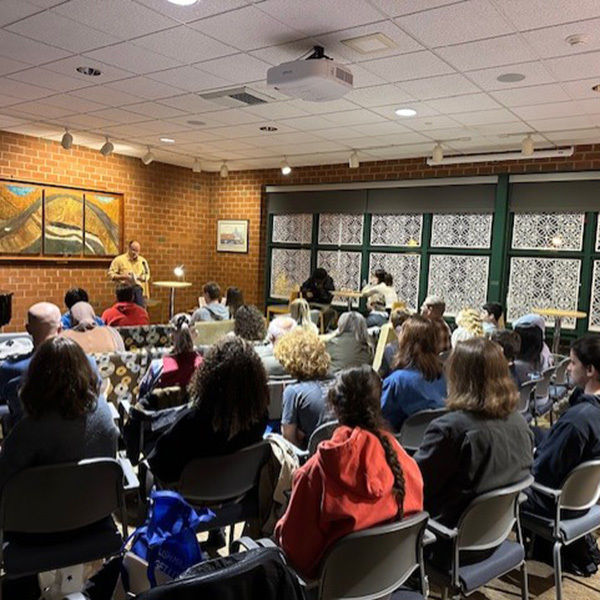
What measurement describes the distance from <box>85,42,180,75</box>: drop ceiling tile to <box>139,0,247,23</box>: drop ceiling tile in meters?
0.69

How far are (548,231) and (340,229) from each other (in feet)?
10.2

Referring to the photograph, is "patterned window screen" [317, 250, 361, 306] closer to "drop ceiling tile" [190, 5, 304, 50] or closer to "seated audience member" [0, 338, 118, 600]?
"drop ceiling tile" [190, 5, 304, 50]

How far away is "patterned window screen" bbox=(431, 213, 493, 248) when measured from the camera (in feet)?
24.6

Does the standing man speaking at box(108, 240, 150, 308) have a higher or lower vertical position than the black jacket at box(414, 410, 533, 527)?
higher

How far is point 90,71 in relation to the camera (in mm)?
4543

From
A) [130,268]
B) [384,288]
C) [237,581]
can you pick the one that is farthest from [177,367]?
[130,268]

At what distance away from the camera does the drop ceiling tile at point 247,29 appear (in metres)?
3.30

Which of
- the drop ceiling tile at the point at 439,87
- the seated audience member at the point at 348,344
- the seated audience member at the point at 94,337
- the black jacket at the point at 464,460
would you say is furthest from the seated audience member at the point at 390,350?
the seated audience member at the point at 94,337

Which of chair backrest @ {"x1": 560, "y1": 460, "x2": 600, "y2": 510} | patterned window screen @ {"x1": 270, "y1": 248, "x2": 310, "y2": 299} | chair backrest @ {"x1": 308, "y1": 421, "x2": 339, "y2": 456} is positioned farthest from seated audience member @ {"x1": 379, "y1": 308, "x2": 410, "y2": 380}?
patterned window screen @ {"x1": 270, "y1": 248, "x2": 310, "y2": 299}

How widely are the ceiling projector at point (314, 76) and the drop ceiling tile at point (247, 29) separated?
0.18 m

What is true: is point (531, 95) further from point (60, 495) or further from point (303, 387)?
point (60, 495)

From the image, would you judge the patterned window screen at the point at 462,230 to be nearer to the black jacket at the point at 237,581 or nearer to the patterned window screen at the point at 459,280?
the patterned window screen at the point at 459,280

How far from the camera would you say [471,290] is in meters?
7.66

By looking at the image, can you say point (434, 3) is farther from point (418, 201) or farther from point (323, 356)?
point (418, 201)
